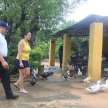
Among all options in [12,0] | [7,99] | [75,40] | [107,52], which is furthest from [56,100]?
[75,40]

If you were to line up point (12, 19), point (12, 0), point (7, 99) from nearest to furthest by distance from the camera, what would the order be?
point (7, 99)
point (12, 0)
point (12, 19)

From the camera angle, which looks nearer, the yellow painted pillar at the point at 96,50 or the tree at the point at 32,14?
the tree at the point at 32,14

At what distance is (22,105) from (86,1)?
7178 mm

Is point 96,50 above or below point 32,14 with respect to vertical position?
below

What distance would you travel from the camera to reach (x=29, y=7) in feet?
20.2

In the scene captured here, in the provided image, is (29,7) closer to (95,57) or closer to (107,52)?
(95,57)

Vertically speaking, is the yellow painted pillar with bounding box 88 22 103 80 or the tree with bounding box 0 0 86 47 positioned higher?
the tree with bounding box 0 0 86 47

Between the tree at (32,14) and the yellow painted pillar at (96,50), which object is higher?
the tree at (32,14)

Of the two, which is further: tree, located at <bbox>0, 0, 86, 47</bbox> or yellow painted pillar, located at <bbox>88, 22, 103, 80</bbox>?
yellow painted pillar, located at <bbox>88, 22, 103, 80</bbox>

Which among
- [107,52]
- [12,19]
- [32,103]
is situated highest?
[12,19]

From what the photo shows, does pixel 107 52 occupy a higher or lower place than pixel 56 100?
higher

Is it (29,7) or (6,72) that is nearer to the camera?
(6,72)

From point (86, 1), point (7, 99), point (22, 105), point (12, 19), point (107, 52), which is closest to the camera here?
point (22, 105)

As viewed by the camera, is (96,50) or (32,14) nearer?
(32,14)
